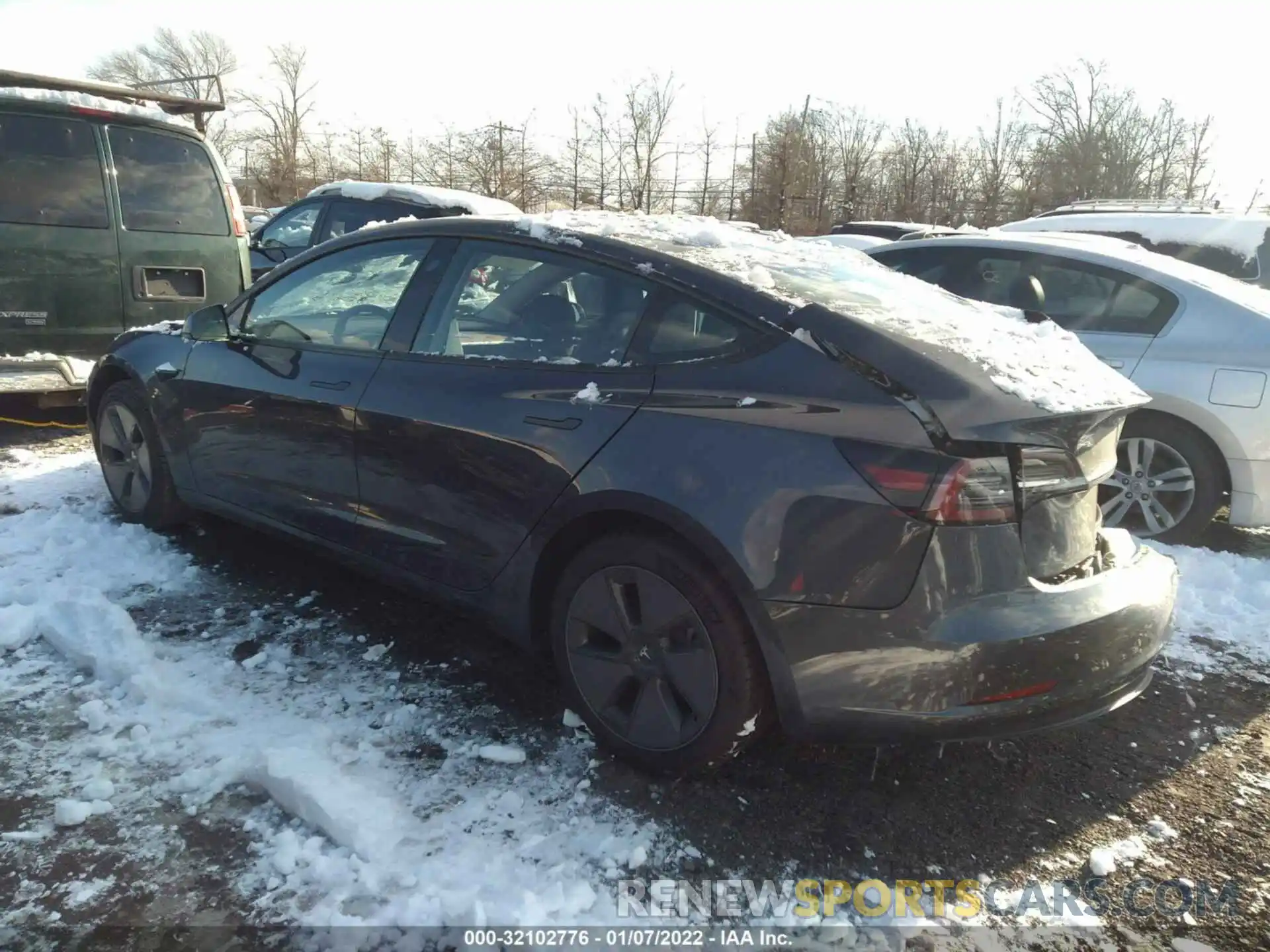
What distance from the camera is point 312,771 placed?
2518 mm

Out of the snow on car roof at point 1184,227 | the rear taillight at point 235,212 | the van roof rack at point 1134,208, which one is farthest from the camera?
the van roof rack at point 1134,208

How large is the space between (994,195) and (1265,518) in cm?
2943

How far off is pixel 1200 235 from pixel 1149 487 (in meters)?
3.31

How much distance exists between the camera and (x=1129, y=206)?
34.0 feet

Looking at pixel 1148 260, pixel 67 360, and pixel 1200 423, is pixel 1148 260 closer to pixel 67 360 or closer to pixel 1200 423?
pixel 1200 423

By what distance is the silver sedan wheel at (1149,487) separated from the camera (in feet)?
15.3

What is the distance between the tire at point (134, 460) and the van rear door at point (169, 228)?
176cm

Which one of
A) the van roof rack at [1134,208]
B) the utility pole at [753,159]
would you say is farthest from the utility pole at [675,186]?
the van roof rack at [1134,208]

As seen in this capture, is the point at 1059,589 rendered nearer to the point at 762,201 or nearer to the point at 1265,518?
the point at 1265,518

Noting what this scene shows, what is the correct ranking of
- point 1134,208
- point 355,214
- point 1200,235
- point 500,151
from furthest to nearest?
point 500,151, point 1134,208, point 355,214, point 1200,235

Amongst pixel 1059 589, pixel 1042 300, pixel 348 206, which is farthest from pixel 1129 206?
pixel 1059 589

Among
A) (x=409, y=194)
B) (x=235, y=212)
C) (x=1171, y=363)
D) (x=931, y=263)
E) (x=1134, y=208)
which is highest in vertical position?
(x=1134, y=208)

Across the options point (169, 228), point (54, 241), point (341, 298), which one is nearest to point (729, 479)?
point (341, 298)

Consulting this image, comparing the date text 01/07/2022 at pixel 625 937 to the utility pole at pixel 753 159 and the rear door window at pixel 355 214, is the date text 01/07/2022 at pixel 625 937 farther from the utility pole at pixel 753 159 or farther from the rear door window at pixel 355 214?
the utility pole at pixel 753 159
